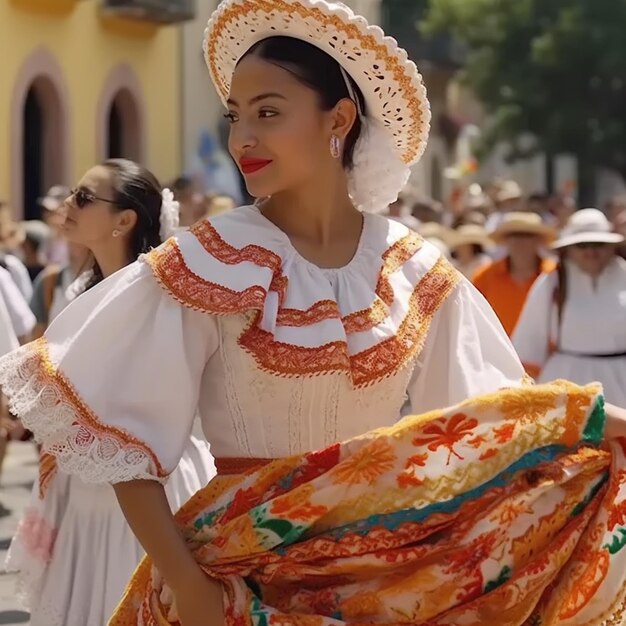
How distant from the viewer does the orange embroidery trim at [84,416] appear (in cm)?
293

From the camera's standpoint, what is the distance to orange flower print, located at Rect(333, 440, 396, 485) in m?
2.92

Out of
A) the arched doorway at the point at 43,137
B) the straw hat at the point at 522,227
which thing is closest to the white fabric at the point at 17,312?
the straw hat at the point at 522,227

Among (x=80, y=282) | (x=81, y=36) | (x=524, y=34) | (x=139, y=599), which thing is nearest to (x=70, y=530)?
(x=80, y=282)

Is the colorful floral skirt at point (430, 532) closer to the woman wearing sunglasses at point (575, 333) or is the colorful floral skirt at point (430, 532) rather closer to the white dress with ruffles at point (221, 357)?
the white dress with ruffles at point (221, 357)

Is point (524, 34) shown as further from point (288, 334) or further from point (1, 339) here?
point (288, 334)

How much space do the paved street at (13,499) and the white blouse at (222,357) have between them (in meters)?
→ 3.47

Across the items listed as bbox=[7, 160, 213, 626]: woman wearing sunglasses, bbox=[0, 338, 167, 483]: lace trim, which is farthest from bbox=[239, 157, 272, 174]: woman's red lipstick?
bbox=[7, 160, 213, 626]: woman wearing sunglasses

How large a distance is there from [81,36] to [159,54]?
7.60 feet

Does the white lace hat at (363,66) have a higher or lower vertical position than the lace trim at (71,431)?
higher

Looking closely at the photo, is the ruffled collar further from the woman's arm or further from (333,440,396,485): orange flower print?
the woman's arm

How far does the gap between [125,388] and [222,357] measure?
188mm

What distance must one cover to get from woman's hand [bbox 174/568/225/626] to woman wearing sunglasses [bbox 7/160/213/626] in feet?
6.06

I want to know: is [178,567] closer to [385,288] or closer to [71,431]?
[71,431]

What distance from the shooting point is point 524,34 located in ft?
123
